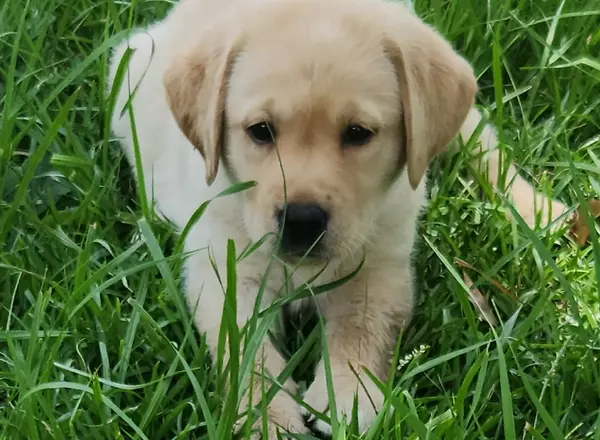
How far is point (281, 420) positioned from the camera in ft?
7.31

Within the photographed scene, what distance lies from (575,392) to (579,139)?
A: 1.36m

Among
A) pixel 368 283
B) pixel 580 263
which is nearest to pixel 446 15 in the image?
pixel 580 263

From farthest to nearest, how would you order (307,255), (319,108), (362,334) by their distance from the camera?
(362,334)
(307,255)
(319,108)

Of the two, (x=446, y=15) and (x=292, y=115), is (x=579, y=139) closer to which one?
(x=446, y=15)

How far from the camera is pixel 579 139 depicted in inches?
134

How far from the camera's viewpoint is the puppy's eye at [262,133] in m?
2.23

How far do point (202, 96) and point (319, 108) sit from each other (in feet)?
1.16

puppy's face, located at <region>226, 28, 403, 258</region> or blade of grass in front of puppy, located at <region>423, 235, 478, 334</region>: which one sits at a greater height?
puppy's face, located at <region>226, 28, 403, 258</region>

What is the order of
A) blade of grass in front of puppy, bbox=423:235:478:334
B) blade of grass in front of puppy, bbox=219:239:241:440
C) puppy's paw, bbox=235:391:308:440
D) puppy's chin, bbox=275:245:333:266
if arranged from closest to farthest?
blade of grass in front of puppy, bbox=219:239:241:440
puppy's paw, bbox=235:391:308:440
puppy's chin, bbox=275:245:333:266
blade of grass in front of puppy, bbox=423:235:478:334

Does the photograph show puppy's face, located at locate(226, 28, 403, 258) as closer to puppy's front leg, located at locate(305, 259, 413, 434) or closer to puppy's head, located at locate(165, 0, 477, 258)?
puppy's head, located at locate(165, 0, 477, 258)

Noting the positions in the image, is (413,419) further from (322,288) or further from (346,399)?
(322,288)

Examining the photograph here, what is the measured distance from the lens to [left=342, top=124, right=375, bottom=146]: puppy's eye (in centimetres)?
223

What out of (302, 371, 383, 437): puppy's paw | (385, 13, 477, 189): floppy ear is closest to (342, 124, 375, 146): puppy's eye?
(385, 13, 477, 189): floppy ear

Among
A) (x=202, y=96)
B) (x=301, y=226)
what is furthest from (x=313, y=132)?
(x=202, y=96)
